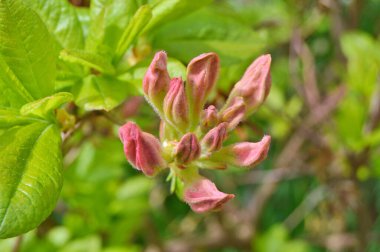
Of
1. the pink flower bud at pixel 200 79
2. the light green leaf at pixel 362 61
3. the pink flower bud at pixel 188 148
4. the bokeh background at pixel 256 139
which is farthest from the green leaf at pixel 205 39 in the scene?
the light green leaf at pixel 362 61

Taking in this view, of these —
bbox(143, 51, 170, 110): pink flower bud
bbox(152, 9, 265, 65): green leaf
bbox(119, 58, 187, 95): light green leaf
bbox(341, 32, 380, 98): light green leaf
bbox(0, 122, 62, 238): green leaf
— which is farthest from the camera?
bbox(341, 32, 380, 98): light green leaf

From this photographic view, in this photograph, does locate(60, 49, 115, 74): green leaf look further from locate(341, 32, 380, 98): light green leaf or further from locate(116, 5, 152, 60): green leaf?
locate(341, 32, 380, 98): light green leaf

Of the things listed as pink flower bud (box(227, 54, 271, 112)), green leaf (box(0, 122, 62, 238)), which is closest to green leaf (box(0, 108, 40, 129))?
green leaf (box(0, 122, 62, 238))

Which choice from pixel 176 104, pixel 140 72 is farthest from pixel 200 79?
pixel 140 72

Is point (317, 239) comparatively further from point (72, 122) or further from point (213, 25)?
point (72, 122)

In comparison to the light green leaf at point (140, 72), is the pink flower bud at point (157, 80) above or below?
above

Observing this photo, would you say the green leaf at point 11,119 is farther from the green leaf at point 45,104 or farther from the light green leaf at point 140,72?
the light green leaf at point 140,72
